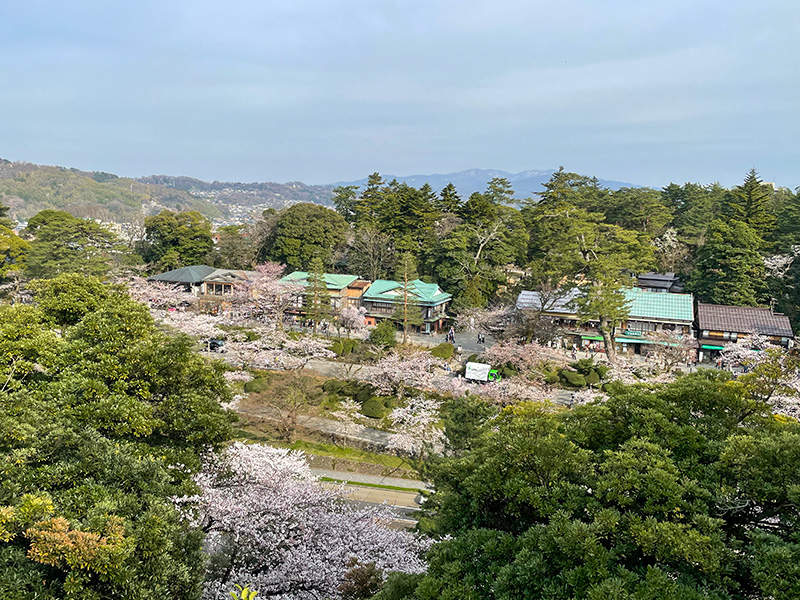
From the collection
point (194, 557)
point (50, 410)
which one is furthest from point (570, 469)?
point (50, 410)

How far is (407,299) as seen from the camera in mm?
33219

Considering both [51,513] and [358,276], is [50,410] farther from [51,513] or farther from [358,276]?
[358,276]

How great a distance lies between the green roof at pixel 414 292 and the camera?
35.0 meters

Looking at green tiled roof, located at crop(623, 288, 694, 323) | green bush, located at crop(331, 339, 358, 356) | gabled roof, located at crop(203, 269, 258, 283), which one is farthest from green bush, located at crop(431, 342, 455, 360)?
gabled roof, located at crop(203, 269, 258, 283)

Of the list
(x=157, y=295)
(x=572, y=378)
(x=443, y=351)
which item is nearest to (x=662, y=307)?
(x=572, y=378)

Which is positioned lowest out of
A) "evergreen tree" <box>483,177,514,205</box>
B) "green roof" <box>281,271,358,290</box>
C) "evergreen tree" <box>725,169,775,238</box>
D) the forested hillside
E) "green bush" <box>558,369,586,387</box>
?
"green bush" <box>558,369,586,387</box>

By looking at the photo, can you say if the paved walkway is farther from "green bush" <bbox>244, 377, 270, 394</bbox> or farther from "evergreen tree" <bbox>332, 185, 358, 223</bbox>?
"evergreen tree" <bbox>332, 185, 358, 223</bbox>

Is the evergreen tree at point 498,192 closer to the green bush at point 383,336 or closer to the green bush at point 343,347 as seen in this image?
the green bush at point 343,347

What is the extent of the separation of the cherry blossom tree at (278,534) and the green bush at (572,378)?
17203 mm

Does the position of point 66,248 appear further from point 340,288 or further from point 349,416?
point 349,416

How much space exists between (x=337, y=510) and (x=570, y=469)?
6.34 m

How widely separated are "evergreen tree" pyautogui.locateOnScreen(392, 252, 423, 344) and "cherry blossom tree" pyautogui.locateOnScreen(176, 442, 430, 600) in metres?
20.8

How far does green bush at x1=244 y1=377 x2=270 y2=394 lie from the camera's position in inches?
935

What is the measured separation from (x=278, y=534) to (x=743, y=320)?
3004 cm
